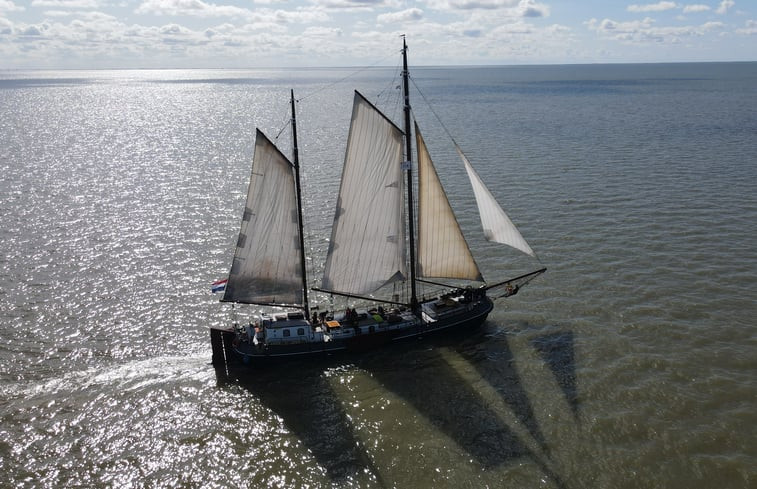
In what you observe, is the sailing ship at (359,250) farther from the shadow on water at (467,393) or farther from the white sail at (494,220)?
the shadow on water at (467,393)

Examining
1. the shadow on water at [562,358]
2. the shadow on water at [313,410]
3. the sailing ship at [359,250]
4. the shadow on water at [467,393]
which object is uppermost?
the sailing ship at [359,250]

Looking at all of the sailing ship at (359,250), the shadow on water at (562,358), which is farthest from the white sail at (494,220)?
the shadow on water at (562,358)

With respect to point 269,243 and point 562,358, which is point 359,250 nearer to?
point 269,243

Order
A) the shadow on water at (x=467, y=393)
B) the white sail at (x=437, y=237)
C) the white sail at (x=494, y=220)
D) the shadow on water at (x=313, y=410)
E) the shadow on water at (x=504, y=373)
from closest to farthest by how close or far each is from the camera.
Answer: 1. the shadow on water at (x=313, y=410)
2. the shadow on water at (x=467, y=393)
3. the shadow on water at (x=504, y=373)
4. the white sail at (x=437, y=237)
5. the white sail at (x=494, y=220)

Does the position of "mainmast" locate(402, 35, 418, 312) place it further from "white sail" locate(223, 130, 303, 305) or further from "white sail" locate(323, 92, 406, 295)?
"white sail" locate(223, 130, 303, 305)

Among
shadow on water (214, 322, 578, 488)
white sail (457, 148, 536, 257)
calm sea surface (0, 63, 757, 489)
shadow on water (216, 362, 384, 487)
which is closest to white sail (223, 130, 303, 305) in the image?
calm sea surface (0, 63, 757, 489)

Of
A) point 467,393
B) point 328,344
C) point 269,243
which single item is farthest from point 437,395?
point 269,243

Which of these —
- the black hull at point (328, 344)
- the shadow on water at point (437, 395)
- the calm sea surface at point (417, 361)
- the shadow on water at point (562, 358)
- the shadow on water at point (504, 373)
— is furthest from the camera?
the black hull at point (328, 344)
